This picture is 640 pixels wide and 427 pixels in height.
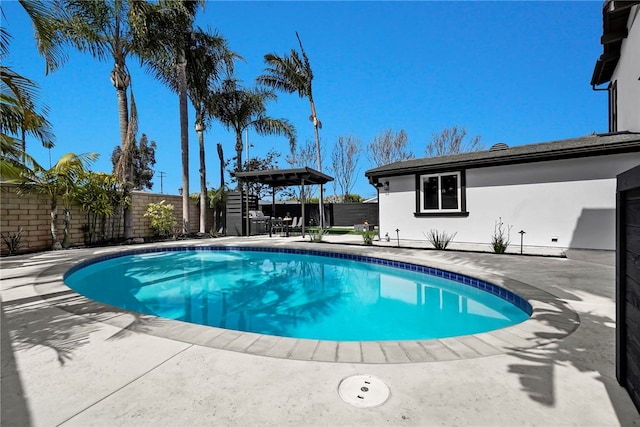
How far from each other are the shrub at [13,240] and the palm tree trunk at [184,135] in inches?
205

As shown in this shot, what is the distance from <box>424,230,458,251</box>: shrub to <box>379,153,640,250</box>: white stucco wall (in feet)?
0.45

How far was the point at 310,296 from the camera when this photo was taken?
545 cm

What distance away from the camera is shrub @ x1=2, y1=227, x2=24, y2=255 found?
8.20m

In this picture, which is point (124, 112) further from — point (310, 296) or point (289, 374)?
point (289, 374)

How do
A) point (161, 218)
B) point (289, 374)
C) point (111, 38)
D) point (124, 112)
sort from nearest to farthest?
1. point (289, 374)
2. point (111, 38)
3. point (124, 112)
4. point (161, 218)

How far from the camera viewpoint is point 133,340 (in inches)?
103

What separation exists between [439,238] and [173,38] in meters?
12.6

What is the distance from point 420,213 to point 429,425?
8.85m

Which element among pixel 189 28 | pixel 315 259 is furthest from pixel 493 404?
pixel 189 28

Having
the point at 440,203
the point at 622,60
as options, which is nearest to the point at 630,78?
the point at 622,60

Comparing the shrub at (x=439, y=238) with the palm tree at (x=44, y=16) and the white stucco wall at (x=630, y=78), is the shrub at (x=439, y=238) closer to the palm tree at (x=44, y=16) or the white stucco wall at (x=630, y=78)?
the white stucco wall at (x=630, y=78)

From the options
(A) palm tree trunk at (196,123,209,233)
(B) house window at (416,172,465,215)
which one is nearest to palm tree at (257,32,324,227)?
(A) palm tree trunk at (196,123,209,233)

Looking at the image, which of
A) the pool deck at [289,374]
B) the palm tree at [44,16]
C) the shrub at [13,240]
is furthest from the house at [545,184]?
the shrub at [13,240]

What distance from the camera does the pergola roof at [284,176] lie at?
12180 millimetres
